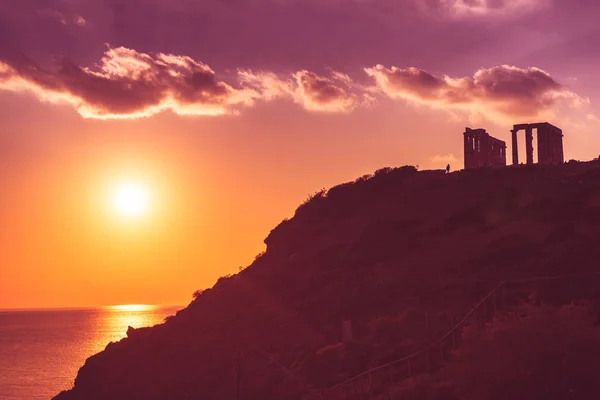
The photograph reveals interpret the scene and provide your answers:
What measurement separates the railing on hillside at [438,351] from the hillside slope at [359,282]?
8.35 feet

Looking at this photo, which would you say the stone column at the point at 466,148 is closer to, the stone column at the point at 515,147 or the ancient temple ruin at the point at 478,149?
the ancient temple ruin at the point at 478,149

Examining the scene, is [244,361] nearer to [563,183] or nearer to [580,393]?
[580,393]

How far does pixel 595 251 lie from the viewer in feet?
190

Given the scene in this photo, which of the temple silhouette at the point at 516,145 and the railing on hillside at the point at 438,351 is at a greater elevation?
the temple silhouette at the point at 516,145

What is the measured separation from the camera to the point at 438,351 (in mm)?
41250

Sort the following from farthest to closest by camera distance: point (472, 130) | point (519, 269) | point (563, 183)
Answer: point (472, 130)
point (563, 183)
point (519, 269)

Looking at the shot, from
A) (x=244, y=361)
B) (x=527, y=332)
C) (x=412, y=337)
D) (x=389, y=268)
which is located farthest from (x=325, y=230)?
(x=527, y=332)

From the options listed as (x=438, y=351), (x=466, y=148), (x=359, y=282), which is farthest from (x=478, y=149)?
(x=438, y=351)

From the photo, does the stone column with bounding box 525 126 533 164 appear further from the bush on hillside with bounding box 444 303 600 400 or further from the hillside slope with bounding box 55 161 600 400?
the bush on hillside with bounding box 444 303 600 400

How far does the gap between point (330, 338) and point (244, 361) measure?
6122 millimetres

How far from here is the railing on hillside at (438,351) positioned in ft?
134

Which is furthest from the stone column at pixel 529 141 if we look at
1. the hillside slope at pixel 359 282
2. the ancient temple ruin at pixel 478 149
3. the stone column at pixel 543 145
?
the hillside slope at pixel 359 282

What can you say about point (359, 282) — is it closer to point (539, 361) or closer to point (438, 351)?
point (438, 351)

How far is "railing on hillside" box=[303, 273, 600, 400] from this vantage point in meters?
40.7
